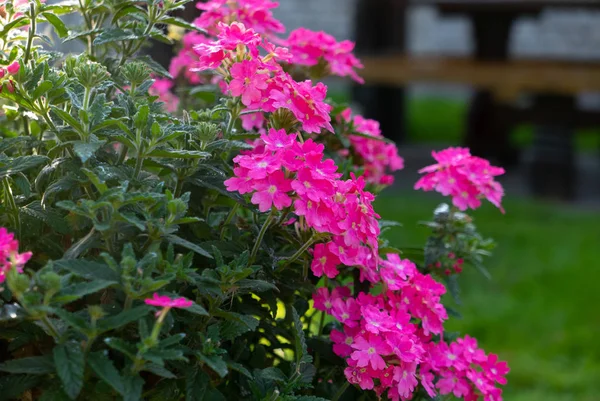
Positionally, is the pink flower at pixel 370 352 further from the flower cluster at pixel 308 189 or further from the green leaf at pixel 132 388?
the green leaf at pixel 132 388

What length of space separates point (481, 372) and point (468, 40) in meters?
9.31

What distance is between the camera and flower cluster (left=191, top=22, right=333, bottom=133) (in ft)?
3.63

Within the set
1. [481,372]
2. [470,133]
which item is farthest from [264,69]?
[470,133]

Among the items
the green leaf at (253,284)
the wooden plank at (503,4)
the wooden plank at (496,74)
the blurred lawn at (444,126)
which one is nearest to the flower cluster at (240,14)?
the green leaf at (253,284)

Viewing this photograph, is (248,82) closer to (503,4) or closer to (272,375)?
(272,375)

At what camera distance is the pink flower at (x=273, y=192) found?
102 cm

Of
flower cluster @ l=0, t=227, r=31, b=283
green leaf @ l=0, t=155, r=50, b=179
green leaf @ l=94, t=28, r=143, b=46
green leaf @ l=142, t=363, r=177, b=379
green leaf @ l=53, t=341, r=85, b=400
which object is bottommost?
green leaf @ l=142, t=363, r=177, b=379

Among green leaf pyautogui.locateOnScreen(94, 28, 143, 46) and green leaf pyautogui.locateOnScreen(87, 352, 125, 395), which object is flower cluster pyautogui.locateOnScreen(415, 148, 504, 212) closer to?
green leaf pyautogui.locateOnScreen(94, 28, 143, 46)

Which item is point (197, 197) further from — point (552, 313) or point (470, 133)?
point (470, 133)

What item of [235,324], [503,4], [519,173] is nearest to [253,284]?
[235,324]

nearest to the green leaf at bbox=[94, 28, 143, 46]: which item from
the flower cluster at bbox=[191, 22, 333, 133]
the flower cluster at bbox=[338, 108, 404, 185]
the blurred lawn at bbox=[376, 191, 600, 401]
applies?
the flower cluster at bbox=[191, 22, 333, 133]

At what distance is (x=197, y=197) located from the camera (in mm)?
1219

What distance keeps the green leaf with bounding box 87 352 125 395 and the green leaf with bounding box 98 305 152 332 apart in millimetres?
32

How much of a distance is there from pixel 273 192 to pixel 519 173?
18.0 ft
